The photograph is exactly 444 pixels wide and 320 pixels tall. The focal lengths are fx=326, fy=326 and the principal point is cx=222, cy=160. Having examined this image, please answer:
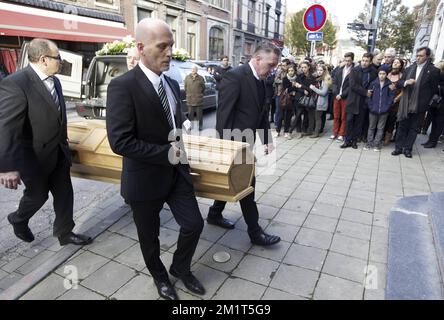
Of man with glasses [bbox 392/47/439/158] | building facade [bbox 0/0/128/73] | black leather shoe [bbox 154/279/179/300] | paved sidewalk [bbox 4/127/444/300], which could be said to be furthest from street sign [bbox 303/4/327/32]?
building facade [bbox 0/0/128/73]

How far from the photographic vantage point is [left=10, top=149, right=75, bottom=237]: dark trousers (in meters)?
3.02

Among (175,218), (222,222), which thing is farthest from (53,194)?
(222,222)

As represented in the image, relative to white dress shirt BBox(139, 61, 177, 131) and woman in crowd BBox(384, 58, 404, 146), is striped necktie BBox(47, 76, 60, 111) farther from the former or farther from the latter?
woman in crowd BBox(384, 58, 404, 146)

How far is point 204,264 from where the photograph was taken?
301 centimetres

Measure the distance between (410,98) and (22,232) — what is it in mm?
6766

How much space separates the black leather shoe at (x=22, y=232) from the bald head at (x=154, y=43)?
2.27 metres

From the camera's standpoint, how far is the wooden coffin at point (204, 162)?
2.54m

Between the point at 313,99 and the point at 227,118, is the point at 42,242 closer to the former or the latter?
the point at 227,118

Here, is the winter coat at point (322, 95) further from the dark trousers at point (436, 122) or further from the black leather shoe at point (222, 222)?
the black leather shoe at point (222, 222)

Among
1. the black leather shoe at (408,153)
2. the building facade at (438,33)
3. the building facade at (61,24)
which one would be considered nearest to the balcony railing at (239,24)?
the building facade at (61,24)

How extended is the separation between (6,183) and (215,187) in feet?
5.66

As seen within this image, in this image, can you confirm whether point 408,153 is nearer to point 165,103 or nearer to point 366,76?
point 366,76

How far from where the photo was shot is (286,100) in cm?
819

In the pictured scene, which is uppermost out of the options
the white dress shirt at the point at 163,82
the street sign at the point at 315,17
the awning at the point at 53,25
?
the awning at the point at 53,25
